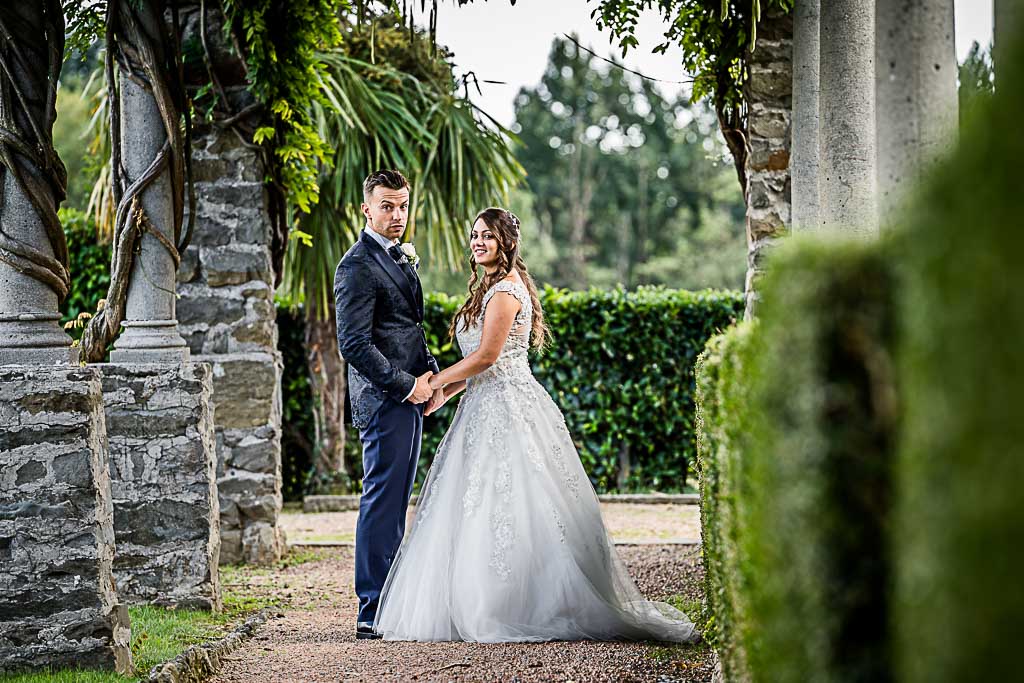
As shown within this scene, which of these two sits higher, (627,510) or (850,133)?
(850,133)

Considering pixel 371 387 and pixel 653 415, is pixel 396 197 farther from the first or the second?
pixel 653 415

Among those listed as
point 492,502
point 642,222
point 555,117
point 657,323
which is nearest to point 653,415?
point 657,323

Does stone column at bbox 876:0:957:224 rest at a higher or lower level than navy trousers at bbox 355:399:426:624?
higher

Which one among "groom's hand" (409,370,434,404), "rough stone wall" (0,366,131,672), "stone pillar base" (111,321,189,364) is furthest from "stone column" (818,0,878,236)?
"stone pillar base" (111,321,189,364)

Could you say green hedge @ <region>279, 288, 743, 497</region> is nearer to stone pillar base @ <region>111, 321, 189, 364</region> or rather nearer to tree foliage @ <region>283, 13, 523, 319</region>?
tree foliage @ <region>283, 13, 523, 319</region>

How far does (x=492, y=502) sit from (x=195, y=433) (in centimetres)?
141

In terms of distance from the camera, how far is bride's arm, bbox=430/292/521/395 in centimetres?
430

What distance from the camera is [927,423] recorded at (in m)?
1.06

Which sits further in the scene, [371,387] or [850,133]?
[371,387]

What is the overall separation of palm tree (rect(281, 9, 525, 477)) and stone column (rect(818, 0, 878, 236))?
4.57 m

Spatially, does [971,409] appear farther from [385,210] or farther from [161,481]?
→ [161,481]

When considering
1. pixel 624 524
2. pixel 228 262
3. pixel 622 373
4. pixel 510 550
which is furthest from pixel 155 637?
pixel 622 373

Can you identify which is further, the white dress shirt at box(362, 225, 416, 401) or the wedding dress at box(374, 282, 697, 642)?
the white dress shirt at box(362, 225, 416, 401)

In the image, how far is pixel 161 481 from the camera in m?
4.60
